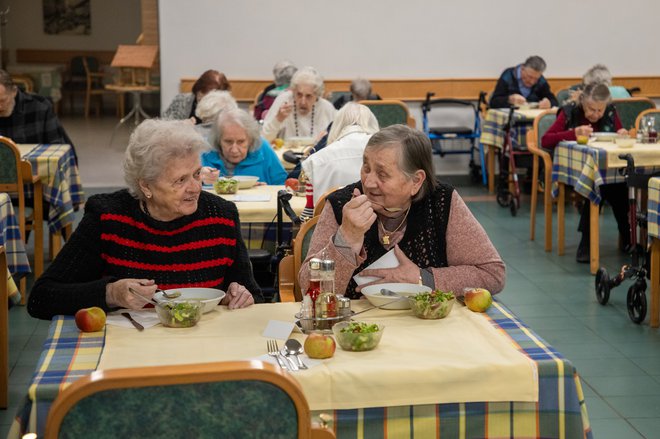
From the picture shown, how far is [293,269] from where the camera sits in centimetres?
327

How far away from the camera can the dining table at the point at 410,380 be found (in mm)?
2174

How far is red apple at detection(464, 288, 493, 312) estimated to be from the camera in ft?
8.81

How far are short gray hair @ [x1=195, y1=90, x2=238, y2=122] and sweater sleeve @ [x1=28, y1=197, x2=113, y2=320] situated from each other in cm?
340

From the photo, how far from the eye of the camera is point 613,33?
1086cm

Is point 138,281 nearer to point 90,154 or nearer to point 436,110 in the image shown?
point 436,110

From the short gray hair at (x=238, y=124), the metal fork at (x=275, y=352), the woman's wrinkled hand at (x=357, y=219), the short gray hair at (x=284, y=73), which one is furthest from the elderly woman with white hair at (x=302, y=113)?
the metal fork at (x=275, y=352)

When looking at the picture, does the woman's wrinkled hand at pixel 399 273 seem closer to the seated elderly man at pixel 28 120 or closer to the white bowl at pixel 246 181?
the white bowl at pixel 246 181

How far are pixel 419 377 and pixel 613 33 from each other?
31.0 ft

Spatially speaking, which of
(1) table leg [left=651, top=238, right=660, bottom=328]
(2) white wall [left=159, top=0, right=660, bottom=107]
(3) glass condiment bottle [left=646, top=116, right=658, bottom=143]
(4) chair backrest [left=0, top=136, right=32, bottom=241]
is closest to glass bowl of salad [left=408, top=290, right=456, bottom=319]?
(1) table leg [left=651, top=238, right=660, bottom=328]

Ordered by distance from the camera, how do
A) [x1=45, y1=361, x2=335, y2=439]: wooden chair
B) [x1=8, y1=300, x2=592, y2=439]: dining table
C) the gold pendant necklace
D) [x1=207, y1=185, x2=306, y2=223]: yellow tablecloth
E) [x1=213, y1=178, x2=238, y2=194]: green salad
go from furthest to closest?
1. [x1=213, y1=178, x2=238, y2=194]: green salad
2. [x1=207, y1=185, x2=306, y2=223]: yellow tablecloth
3. the gold pendant necklace
4. [x1=8, y1=300, x2=592, y2=439]: dining table
5. [x1=45, y1=361, x2=335, y2=439]: wooden chair

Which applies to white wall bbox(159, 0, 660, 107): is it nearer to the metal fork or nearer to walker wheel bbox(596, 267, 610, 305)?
walker wheel bbox(596, 267, 610, 305)

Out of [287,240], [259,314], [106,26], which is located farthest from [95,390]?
[106,26]

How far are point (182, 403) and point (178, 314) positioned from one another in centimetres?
99

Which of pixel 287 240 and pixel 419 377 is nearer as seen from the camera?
pixel 419 377
